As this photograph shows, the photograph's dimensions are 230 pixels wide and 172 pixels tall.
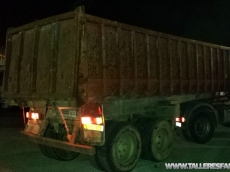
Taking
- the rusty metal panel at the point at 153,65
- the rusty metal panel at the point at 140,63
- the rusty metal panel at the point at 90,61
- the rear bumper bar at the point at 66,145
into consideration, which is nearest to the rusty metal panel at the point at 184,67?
the rusty metal panel at the point at 90,61

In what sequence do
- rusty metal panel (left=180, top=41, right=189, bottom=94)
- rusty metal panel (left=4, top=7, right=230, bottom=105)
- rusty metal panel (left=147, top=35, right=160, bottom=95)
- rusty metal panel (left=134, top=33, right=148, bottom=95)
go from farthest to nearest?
rusty metal panel (left=180, top=41, right=189, bottom=94) → rusty metal panel (left=147, top=35, right=160, bottom=95) → rusty metal panel (left=134, top=33, right=148, bottom=95) → rusty metal panel (left=4, top=7, right=230, bottom=105)

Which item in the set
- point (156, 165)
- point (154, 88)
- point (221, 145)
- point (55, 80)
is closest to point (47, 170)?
point (55, 80)

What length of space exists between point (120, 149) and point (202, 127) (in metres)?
4.10

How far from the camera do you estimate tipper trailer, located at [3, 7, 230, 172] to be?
19.2ft

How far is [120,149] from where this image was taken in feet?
20.5

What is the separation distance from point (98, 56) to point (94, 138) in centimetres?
162

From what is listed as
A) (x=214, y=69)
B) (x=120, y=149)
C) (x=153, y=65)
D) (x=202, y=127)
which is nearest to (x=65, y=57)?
(x=120, y=149)

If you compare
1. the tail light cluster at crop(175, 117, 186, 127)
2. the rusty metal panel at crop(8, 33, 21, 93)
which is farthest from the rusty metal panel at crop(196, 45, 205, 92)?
the rusty metal panel at crop(8, 33, 21, 93)

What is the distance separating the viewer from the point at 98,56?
6.02 m

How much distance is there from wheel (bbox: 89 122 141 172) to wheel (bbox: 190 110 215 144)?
3.10m

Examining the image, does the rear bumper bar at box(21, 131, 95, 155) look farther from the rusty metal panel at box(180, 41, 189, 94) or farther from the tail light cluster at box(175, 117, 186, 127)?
the rusty metal panel at box(180, 41, 189, 94)

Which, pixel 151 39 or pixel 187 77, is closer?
pixel 151 39

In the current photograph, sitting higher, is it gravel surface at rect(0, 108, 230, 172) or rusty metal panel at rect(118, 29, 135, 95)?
rusty metal panel at rect(118, 29, 135, 95)

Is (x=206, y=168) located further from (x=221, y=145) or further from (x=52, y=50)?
(x=52, y=50)
